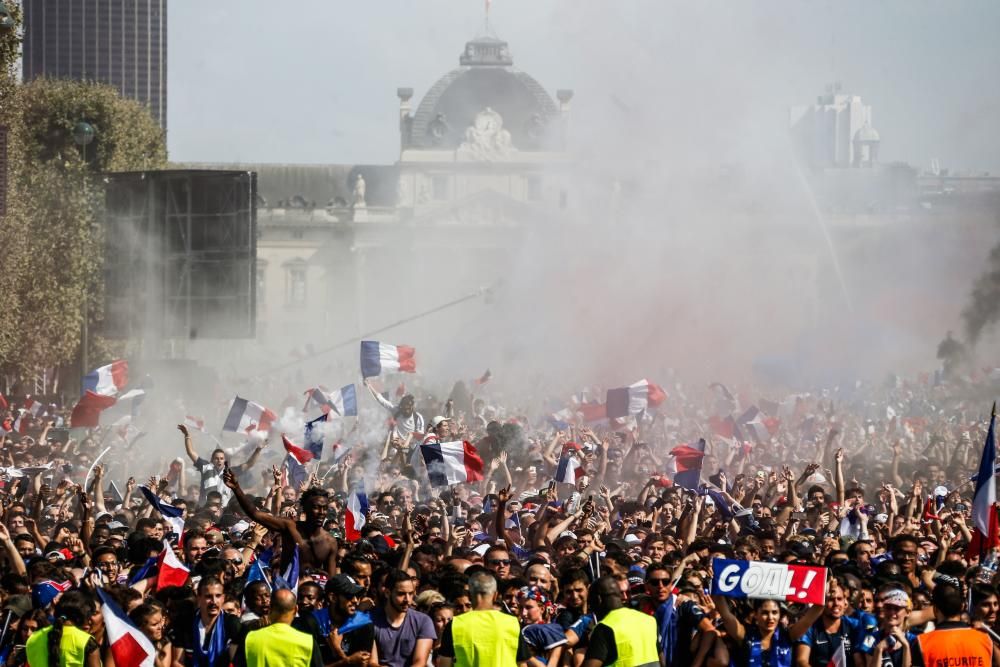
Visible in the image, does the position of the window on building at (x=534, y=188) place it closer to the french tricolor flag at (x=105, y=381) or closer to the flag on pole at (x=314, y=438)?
the french tricolor flag at (x=105, y=381)

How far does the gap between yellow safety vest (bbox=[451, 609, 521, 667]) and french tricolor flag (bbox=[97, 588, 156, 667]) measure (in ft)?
4.91

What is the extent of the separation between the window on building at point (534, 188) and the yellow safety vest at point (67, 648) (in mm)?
89621

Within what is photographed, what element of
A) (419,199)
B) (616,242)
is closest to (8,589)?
(616,242)

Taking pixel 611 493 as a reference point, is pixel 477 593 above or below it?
above

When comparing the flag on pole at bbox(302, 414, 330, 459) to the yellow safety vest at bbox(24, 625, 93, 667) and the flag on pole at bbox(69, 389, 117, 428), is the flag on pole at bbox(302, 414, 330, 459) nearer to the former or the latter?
the flag on pole at bbox(69, 389, 117, 428)

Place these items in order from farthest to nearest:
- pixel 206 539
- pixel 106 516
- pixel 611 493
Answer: pixel 611 493 < pixel 106 516 < pixel 206 539

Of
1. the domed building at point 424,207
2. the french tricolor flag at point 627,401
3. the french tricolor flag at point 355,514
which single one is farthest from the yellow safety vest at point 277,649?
the domed building at point 424,207

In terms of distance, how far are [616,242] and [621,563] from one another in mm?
57746

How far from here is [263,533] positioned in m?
12.1

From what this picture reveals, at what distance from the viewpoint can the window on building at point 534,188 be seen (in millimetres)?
98438

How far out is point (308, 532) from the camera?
33.9ft

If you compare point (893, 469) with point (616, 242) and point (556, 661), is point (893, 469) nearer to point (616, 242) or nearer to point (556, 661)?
point (556, 661)

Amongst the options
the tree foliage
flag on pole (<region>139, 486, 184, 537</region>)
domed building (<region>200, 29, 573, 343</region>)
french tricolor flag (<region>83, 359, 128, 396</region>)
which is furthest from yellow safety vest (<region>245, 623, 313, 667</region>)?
domed building (<region>200, 29, 573, 343</region>)

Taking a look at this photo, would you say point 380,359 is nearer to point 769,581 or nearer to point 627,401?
point 627,401
